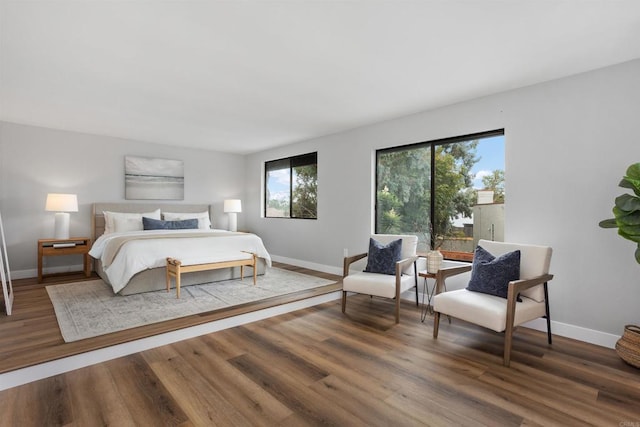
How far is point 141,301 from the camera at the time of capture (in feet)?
12.3

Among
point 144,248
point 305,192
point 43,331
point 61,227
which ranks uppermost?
point 305,192

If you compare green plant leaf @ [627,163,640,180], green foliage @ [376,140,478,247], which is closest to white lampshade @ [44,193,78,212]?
green foliage @ [376,140,478,247]

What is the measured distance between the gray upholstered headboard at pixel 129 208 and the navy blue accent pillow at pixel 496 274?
5.47 metres

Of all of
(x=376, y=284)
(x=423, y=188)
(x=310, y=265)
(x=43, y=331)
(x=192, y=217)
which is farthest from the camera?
(x=192, y=217)

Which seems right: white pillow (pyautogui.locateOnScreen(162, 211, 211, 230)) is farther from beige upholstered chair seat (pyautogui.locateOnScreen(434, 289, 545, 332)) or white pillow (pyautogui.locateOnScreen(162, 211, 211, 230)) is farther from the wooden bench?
beige upholstered chair seat (pyautogui.locateOnScreen(434, 289, 545, 332))

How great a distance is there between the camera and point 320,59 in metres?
2.81

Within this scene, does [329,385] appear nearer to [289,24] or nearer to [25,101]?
[289,24]

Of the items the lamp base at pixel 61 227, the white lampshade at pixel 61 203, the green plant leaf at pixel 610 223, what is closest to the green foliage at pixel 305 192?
the white lampshade at pixel 61 203

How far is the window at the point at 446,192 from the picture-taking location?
12.3 ft

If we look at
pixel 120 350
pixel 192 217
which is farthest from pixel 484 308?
pixel 192 217

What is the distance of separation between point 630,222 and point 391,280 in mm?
1973

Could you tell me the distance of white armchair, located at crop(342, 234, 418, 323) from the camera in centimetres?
340

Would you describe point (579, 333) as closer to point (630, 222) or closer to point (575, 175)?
point (630, 222)

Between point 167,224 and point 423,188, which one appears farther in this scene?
point 167,224
